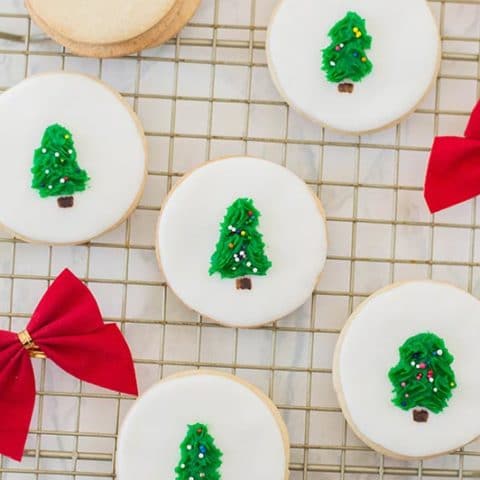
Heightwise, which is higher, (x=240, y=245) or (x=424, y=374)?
(x=240, y=245)

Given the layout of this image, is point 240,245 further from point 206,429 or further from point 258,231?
point 206,429

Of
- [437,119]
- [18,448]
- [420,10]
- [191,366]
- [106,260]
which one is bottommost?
[18,448]

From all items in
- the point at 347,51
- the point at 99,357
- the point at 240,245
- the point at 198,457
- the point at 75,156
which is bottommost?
the point at 198,457

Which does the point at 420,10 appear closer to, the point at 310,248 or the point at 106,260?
the point at 310,248

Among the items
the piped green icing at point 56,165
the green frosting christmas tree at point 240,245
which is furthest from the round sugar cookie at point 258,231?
the piped green icing at point 56,165

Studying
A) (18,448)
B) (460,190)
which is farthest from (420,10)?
(18,448)

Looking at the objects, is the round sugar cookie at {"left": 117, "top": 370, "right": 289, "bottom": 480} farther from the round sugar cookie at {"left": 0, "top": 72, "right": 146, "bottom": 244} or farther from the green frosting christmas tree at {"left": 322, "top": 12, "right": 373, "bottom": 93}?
the green frosting christmas tree at {"left": 322, "top": 12, "right": 373, "bottom": 93}

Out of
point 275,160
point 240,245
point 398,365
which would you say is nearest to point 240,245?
point 240,245
